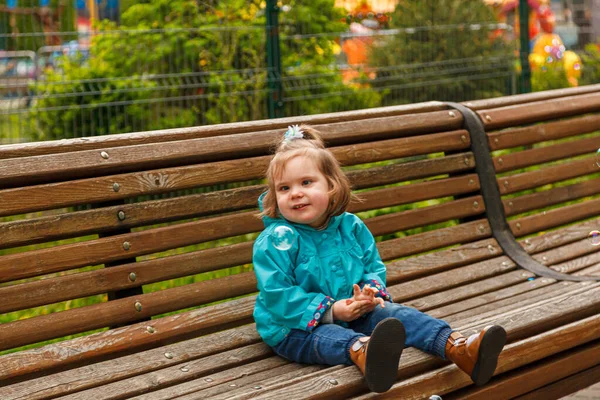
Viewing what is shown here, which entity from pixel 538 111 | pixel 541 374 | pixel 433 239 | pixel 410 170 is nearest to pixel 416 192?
pixel 410 170

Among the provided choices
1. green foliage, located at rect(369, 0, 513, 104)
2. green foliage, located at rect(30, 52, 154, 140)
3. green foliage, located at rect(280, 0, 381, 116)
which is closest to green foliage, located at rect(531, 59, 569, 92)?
green foliage, located at rect(369, 0, 513, 104)

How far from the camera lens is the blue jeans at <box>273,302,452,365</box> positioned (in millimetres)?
2854

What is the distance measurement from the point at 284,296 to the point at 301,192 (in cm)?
33

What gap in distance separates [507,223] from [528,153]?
384 mm

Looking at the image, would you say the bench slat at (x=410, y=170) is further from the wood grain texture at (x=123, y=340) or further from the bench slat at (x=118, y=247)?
the wood grain texture at (x=123, y=340)

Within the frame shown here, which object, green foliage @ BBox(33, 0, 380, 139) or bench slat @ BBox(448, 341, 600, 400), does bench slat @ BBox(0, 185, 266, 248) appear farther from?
green foliage @ BBox(33, 0, 380, 139)

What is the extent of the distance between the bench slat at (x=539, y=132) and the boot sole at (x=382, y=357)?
1887 mm

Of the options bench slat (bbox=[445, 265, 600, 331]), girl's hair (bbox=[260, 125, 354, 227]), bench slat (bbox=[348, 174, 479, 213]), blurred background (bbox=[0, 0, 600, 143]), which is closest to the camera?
girl's hair (bbox=[260, 125, 354, 227])

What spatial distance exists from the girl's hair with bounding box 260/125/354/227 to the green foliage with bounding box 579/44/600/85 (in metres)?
8.22

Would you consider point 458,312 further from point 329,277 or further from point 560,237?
point 560,237


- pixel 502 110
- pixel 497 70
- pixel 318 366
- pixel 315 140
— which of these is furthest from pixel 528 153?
pixel 497 70

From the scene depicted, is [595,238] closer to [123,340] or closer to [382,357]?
[382,357]

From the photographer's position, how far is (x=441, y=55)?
8391mm

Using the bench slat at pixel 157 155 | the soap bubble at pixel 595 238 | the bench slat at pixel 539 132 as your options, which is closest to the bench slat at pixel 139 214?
the bench slat at pixel 157 155
